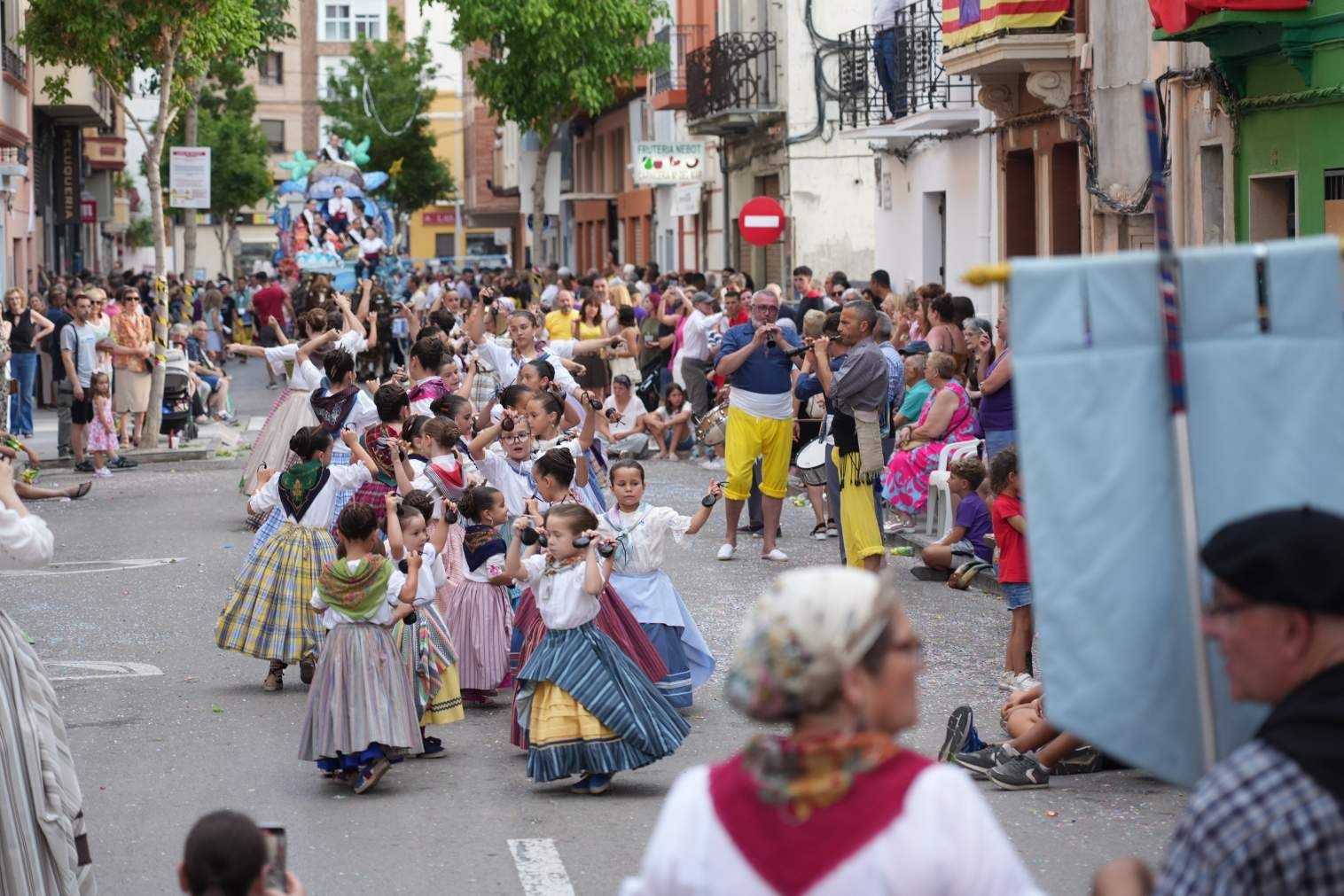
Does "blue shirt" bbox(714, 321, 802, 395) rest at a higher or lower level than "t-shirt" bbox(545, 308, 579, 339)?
lower

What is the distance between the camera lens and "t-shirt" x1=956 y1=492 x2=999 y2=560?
12727mm

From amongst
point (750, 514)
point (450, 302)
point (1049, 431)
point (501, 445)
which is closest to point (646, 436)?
point (450, 302)

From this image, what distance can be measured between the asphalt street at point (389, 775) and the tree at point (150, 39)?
10862 millimetres

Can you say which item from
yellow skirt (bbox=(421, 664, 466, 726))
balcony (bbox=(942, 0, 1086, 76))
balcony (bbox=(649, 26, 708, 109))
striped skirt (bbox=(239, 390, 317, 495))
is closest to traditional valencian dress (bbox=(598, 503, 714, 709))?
yellow skirt (bbox=(421, 664, 466, 726))

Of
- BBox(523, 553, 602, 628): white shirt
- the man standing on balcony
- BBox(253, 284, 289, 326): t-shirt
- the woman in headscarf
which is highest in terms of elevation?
the man standing on balcony

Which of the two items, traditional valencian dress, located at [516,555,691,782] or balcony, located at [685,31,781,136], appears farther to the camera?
balcony, located at [685,31,781,136]

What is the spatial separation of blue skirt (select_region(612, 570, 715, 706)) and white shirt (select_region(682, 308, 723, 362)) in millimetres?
12474

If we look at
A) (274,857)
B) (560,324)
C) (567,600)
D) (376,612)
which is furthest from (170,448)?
(274,857)

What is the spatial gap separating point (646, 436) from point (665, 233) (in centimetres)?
2523

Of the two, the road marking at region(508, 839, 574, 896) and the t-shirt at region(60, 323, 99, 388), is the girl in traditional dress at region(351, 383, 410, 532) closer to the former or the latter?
the road marking at region(508, 839, 574, 896)

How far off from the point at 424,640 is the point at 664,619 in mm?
1144

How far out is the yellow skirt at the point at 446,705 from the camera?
28.4 ft

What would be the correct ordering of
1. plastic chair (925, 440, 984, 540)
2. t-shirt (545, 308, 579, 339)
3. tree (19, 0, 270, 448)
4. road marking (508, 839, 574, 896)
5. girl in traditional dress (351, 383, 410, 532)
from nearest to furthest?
1. road marking (508, 839, 574, 896)
2. girl in traditional dress (351, 383, 410, 532)
3. plastic chair (925, 440, 984, 540)
4. t-shirt (545, 308, 579, 339)
5. tree (19, 0, 270, 448)

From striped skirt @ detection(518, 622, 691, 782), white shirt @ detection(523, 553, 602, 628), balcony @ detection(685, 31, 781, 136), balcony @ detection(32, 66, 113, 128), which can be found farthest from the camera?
balcony @ detection(32, 66, 113, 128)
